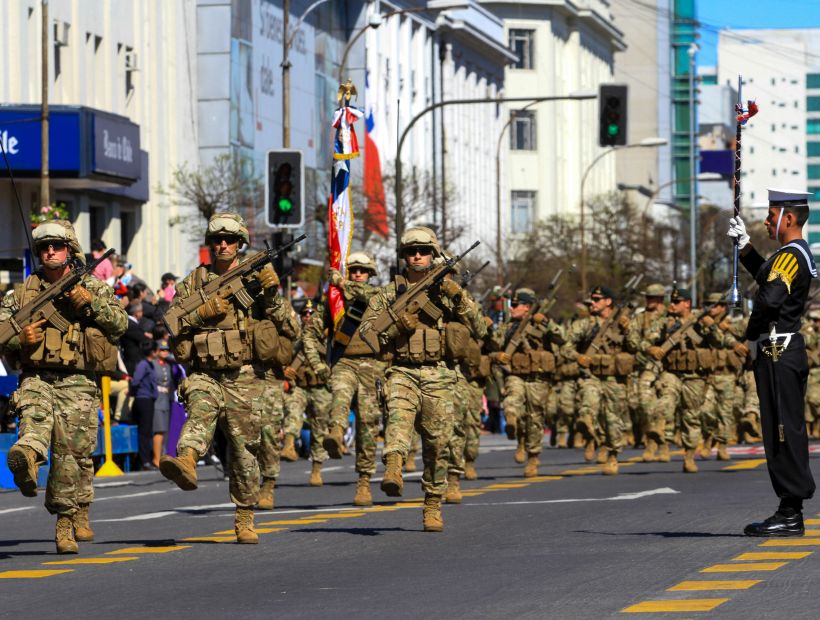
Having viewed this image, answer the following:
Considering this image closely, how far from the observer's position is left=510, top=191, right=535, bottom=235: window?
10638 centimetres

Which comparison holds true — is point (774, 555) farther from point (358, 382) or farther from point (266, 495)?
point (358, 382)

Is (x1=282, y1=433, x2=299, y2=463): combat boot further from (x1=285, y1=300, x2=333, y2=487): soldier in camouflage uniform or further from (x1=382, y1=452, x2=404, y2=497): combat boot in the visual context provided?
(x1=382, y1=452, x2=404, y2=497): combat boot

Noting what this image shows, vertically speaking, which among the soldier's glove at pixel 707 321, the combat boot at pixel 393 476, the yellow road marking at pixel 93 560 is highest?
the soldier's glove at pixel 707 321

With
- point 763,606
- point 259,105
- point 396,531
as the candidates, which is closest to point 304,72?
point 259,105

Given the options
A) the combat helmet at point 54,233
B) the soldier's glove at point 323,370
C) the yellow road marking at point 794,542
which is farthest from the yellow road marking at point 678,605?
the soldier's glove at point 323,370

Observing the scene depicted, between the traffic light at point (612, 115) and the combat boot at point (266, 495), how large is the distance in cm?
2231

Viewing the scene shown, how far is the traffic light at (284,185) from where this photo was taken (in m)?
27.6

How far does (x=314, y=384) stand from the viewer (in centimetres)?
2381

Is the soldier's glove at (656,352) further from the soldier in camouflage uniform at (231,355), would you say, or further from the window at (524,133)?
the window at (524,133)

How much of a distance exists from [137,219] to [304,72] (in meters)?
14.5

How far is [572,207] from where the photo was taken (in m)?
112

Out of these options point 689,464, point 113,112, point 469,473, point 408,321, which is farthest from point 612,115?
point 408,321

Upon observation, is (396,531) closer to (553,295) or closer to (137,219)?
(553,295)

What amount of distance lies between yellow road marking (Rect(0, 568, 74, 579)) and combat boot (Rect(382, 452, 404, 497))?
2636mm
